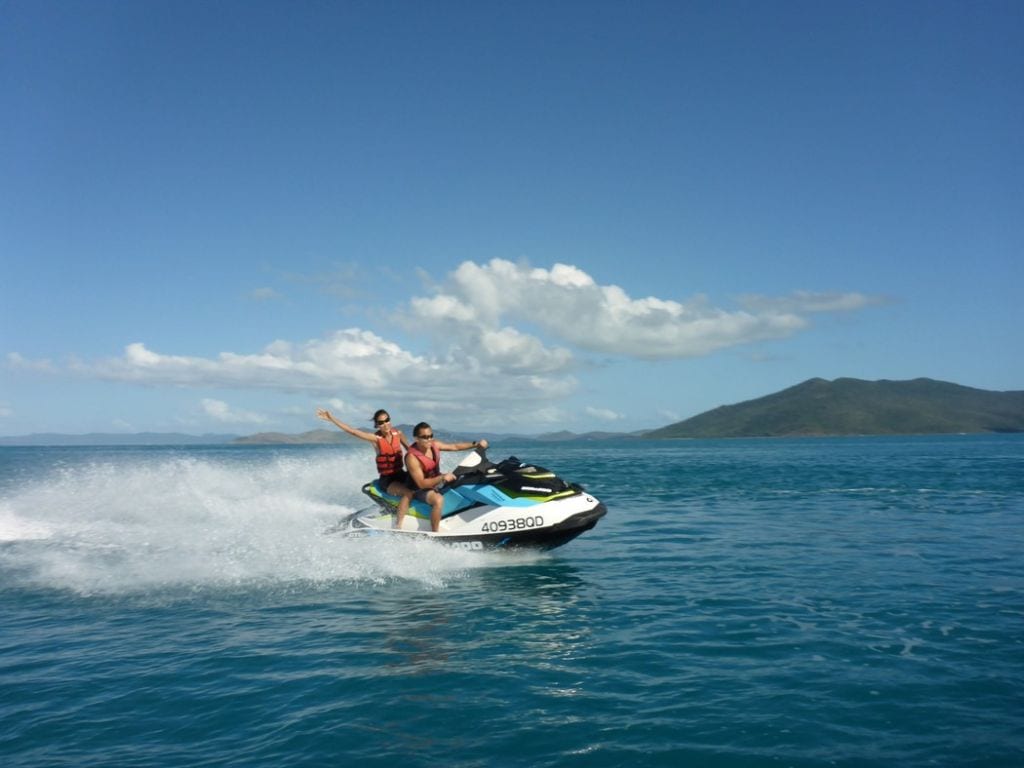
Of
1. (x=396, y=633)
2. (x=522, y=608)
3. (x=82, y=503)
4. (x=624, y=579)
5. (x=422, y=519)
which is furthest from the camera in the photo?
(x=82, y=503)

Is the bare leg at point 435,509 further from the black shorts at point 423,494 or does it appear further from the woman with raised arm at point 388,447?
the woman with raised arm at point 388,447

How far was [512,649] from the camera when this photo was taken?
25.1 feet

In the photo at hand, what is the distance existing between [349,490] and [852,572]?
21.3 m

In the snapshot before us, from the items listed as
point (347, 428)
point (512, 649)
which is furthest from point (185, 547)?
point (512, 649)

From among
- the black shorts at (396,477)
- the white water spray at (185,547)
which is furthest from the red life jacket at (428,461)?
the white water spray at (185,547)

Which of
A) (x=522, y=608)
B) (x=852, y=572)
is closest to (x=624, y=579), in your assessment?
(x=522, y=608)

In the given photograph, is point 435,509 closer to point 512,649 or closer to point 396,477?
point 396,477

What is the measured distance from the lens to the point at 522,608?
9.41 m

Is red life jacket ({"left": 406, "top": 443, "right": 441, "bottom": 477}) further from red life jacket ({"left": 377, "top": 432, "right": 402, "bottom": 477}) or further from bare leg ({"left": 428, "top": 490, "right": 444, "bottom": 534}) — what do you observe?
red life jacket ({"left": 377, "top": 432, "right": 402, "bottom": 477})

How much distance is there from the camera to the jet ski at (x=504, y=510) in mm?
11766

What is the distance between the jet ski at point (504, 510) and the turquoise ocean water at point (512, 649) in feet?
1.31

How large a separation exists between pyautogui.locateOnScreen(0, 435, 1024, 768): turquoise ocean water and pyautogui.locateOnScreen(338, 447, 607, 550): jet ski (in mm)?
401

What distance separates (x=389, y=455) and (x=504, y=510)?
2.46m

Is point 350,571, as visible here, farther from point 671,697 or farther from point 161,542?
point 671,697
